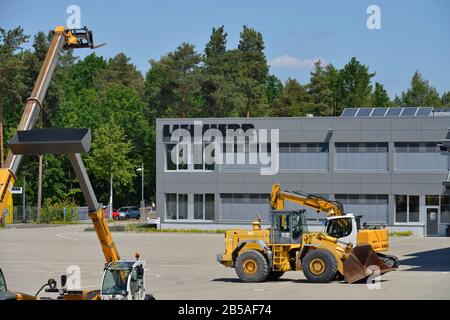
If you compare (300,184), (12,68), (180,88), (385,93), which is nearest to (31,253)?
(300,184)

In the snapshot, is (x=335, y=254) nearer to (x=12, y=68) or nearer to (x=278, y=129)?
(x=278, y=129)

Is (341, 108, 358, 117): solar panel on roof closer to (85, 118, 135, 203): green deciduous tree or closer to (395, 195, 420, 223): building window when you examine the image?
(395, 195, 420, 223): building window

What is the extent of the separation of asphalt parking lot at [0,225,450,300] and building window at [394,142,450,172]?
685cm

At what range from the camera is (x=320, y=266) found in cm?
3075

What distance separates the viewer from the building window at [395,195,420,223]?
66.7 meters

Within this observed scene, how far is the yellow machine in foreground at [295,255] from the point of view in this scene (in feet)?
99.8

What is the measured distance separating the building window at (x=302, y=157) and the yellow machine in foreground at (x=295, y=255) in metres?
35.5

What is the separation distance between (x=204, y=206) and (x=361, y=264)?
4180 centimetres

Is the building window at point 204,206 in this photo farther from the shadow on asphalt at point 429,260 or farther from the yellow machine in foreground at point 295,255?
the yellow machine in foreground at point 295,255

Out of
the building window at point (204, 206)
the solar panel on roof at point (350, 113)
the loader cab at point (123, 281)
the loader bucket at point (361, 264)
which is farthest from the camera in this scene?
the building window at point (204, 206)

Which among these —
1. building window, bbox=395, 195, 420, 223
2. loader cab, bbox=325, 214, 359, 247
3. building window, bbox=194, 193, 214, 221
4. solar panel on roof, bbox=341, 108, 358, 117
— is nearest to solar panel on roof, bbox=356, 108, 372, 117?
solar panel on roof, bbox=341, 108, 358, 117

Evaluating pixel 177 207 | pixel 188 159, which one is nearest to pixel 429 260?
pixel 188 159

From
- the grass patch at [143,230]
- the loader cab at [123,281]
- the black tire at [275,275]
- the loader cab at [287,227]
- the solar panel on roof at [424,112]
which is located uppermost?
the solar panel on roof at [424,112]

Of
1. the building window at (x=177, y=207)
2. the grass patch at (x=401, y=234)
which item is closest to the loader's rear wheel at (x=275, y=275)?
the grass patch at (x=401, y=234)
